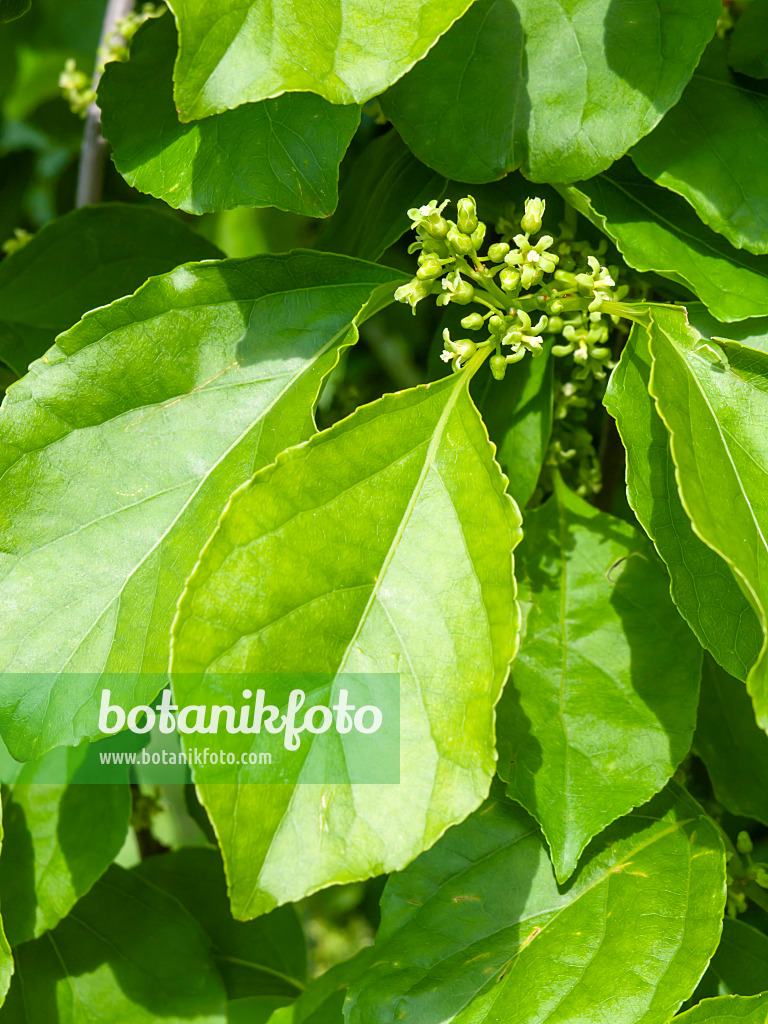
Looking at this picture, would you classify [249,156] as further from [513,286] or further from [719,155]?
[719,155]

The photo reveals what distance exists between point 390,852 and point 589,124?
58cm

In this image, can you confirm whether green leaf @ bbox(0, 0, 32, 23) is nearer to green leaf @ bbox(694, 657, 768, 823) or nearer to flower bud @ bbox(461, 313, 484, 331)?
flower bud @ bbox(461, 313, 484, 331)

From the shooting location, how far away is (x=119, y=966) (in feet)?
3.69

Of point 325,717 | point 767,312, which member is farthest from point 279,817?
point 767,312

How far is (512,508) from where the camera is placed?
0.68 meters

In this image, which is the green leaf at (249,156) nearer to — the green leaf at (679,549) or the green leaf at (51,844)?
the green leaf at (679,549)

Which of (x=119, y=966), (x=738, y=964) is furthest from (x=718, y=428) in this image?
(x=119, y=966)

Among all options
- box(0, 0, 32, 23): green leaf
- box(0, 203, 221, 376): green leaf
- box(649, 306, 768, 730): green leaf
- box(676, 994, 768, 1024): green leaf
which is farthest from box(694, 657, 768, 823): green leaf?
box(0, 0, 32, 23): green leaf

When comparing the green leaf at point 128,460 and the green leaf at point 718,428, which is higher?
the green leaf at point 128,460

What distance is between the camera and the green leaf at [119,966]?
1079 mm

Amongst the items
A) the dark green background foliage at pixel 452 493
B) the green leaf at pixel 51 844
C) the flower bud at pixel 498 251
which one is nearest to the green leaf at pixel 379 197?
the dark green background foliage at pixel 452 493

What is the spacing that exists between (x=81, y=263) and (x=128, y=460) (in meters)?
0.44

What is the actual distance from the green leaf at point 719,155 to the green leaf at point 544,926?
524mm

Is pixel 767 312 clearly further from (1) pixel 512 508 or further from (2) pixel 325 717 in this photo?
(2) pixel 325 717
